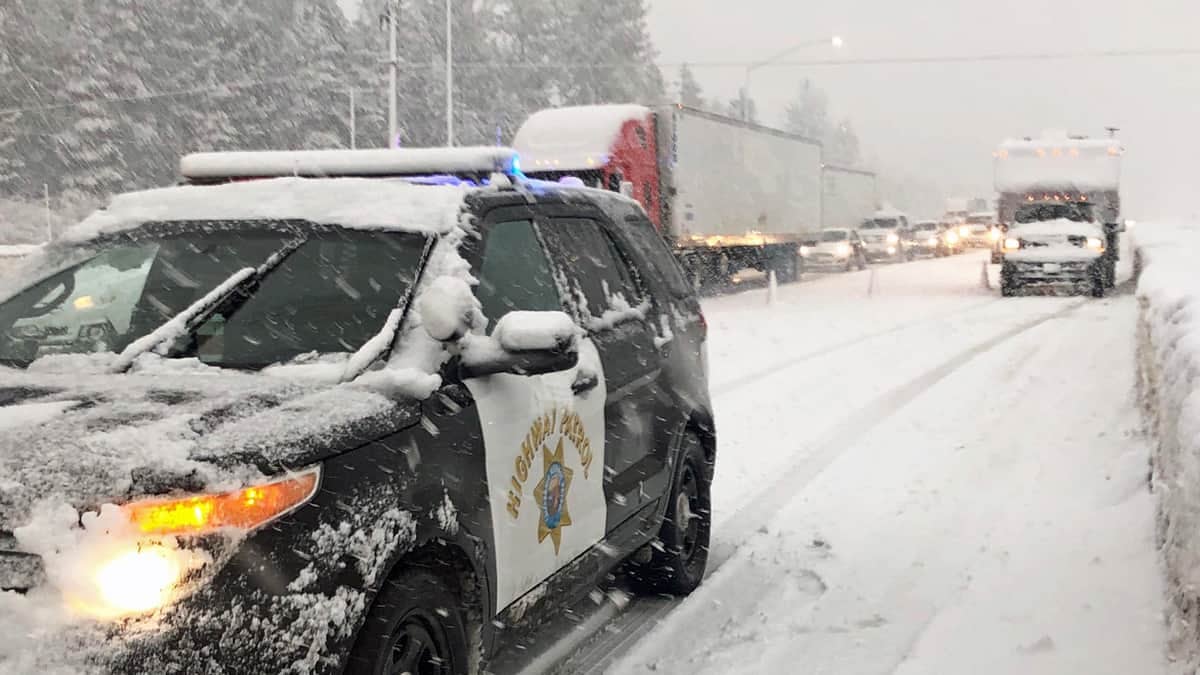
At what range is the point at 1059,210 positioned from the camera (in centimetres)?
2672

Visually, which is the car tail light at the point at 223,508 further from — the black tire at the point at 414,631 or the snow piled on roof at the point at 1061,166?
the snow piled on roof at the point at 1061,166

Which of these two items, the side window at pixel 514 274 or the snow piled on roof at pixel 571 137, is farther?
the snow piled on roof at pixel 571 137

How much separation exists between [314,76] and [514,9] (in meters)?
16.2

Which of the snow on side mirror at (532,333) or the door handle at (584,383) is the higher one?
the snow on side mirror at (532,333)

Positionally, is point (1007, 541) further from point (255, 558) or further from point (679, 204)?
point (679, 204)

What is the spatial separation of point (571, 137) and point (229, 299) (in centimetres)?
1851

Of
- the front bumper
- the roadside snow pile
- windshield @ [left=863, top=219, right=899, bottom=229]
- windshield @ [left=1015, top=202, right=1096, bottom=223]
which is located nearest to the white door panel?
the roadside snow pile

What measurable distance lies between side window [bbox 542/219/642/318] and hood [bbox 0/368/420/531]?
4.71 ft

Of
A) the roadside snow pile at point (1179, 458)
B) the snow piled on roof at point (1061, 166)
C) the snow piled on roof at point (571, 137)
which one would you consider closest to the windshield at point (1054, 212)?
the snow piled on roof at point (1061, 166)

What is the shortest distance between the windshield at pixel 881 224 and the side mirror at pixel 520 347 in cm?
4553

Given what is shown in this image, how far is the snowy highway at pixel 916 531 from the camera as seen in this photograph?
183 inches

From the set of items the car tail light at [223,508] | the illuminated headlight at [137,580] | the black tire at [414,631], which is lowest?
the black tire at [414,631]

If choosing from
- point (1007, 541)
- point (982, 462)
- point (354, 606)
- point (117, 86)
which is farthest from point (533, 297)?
point (117, 86)

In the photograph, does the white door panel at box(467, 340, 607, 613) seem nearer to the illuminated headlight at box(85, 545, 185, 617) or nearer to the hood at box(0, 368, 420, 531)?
the hood at box(0, 368, 420, 531)
